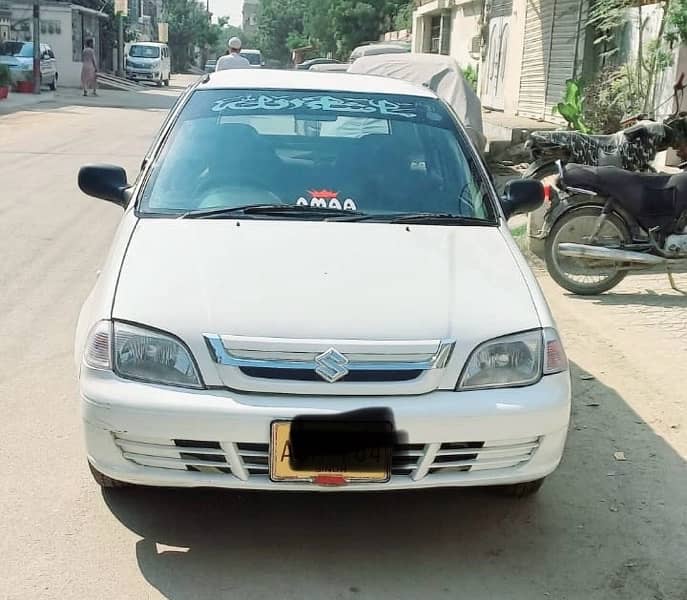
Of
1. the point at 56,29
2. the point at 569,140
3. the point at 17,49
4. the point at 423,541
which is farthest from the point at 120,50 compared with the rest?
the point at 423,541

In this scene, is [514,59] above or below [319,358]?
above

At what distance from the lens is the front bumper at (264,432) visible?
289cm

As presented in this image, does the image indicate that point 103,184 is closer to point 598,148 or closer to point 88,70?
point 598,148

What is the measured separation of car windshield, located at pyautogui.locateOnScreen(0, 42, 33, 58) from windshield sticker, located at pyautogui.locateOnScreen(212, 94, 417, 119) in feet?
95.6

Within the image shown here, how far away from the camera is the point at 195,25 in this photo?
77875 mm

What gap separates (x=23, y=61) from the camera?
30.2 m

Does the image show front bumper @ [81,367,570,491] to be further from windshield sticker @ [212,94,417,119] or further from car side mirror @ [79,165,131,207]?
windshield sticker @ [212,94,417,119]

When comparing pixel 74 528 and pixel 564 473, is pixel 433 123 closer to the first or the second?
pixel 564 473

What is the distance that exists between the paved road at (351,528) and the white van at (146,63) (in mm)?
41621

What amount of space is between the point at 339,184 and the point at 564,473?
1638 millimetres

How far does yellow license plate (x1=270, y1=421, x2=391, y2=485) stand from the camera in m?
2.92

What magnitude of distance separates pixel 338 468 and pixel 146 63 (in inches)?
1747

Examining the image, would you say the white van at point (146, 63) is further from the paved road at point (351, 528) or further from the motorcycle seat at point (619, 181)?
the paved road at point (351, 528)

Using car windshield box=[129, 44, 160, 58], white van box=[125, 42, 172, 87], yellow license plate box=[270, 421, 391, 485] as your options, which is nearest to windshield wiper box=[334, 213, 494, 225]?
yellow license plate box=[270, 421, 391, 485]
